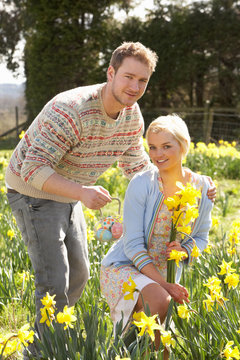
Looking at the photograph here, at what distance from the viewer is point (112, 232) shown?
7.70 ft

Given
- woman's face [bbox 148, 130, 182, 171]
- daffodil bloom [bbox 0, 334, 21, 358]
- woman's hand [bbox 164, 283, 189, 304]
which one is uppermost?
woman's face [bbox 148, 130, 182, 171]

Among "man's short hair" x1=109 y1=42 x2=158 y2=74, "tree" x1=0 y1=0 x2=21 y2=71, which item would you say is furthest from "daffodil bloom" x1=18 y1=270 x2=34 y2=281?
"tree" x1=0 y1=0 x2=21 y2=71

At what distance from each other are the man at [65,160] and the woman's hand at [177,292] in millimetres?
567

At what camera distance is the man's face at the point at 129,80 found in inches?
82.4

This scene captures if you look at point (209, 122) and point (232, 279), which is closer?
point (232, 279)

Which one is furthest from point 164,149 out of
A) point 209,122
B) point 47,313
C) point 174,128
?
point 209,122

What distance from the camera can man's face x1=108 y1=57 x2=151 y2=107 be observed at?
2094mm

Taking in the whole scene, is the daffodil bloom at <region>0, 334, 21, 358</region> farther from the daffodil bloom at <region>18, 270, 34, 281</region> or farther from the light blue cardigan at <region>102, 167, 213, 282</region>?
the daffodil bloom at <region>18, 270, 34, 281</region>

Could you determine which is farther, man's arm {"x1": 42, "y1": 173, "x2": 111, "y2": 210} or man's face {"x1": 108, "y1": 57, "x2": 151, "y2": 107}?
man's face {"x1": 108, "y1": 57, "x2": 151, "y2": 107}

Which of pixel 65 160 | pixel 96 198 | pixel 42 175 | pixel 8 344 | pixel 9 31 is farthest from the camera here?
pixel 9 31

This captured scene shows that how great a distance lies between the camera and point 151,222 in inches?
80.8

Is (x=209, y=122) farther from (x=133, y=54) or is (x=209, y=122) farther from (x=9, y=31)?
(x=9, y=31)

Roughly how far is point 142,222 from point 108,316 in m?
0.74

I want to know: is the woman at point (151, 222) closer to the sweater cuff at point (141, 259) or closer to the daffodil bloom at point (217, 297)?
the sweater cuff at point (141, 259)
